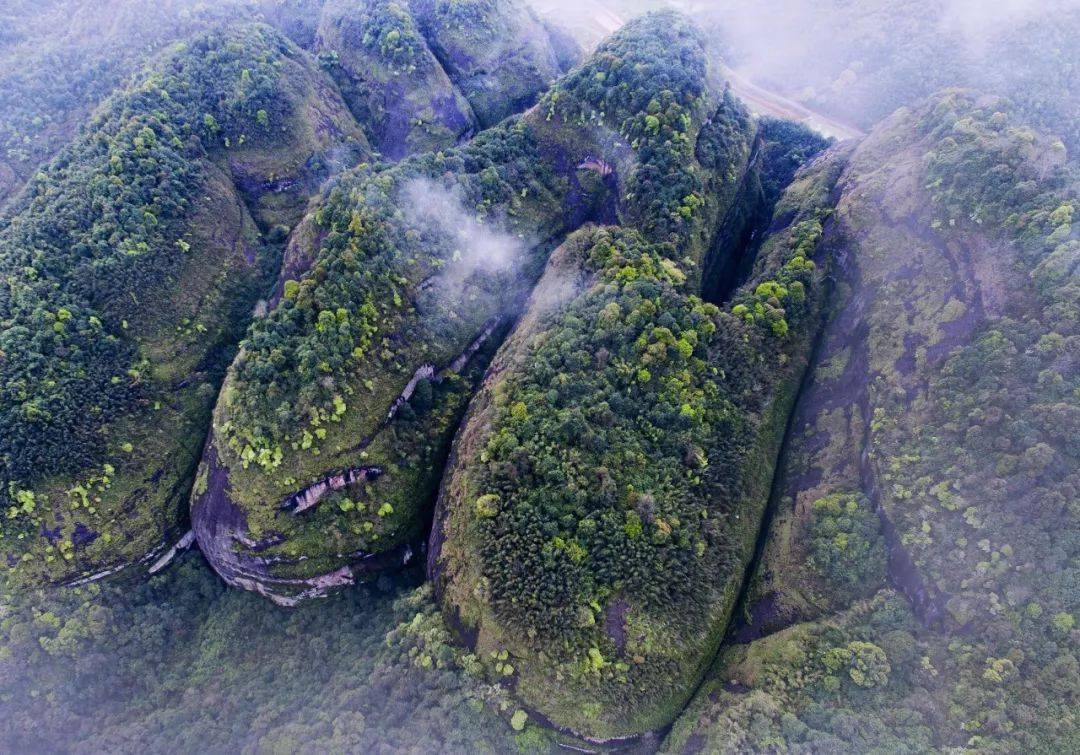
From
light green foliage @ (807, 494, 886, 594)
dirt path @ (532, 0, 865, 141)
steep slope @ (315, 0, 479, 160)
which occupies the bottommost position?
light green foliage @ (807, 494, 886, 594)

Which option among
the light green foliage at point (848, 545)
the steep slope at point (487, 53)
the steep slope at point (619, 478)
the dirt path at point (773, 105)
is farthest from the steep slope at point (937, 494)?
the steep slope at point (487, 53)

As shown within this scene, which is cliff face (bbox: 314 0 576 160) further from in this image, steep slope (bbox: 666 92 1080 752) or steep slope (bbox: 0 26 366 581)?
steep slope (bbox: 666 92 1080 752)

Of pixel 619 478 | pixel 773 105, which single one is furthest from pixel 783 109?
pixel 619 478

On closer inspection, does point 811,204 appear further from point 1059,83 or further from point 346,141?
point 346,141

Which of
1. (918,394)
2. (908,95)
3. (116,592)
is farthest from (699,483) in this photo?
(908,95)

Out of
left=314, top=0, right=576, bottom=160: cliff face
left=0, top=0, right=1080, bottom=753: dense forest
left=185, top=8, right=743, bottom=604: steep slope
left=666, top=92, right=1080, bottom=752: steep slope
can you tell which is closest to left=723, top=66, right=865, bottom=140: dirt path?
left=0, top=0, right=1080, bottom=753: dense forest

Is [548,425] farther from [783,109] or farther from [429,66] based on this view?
[783,109]
